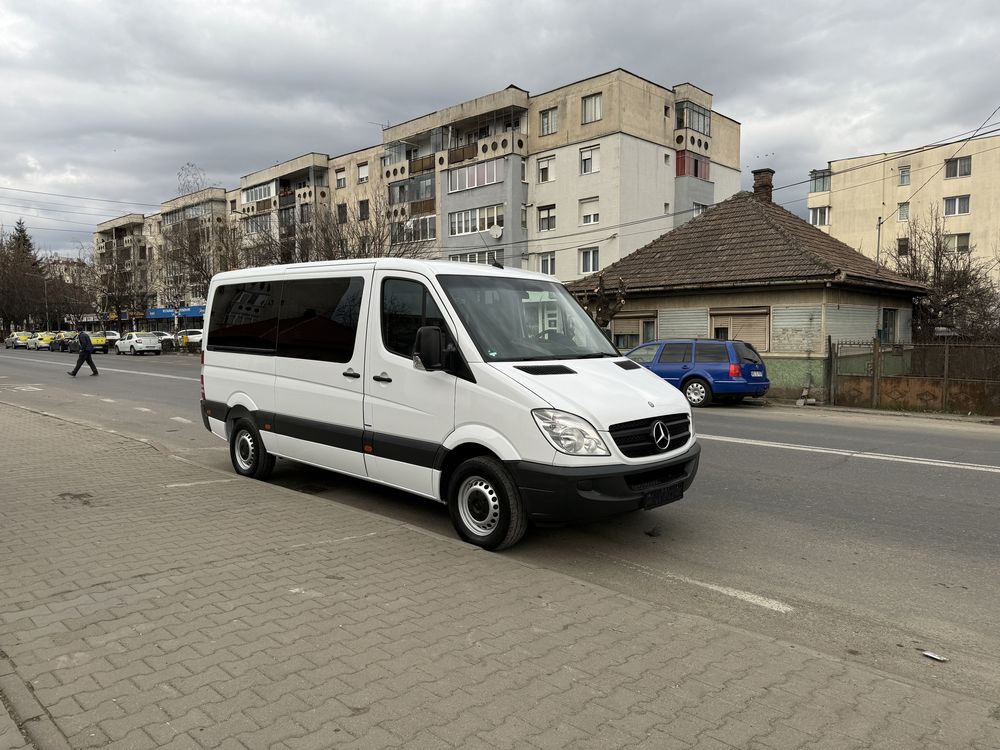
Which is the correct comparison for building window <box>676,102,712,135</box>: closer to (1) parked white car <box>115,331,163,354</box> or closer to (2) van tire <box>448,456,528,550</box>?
(1) parked white car <box>115,331,163,354</box>

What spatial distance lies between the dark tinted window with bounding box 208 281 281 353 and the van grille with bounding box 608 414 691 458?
3.90m

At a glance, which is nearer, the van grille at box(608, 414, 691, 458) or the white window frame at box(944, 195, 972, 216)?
the van grille at box(608, 414, 691, 458)

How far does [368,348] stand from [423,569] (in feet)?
6.94

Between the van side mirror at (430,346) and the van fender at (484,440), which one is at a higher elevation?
the van side mirror at (430,346)

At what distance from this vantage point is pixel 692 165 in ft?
139

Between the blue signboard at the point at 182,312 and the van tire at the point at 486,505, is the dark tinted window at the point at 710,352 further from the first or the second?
the blue signboard at the point at 182,312

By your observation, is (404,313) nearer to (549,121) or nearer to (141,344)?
(549,121)

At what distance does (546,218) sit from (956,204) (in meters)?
28.6

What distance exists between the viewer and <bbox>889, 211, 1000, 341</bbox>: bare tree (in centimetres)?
2088

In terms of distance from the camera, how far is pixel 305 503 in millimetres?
6277

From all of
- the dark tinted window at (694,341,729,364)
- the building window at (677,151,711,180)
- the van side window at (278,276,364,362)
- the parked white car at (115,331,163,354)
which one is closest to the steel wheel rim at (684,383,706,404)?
the dark tinted window at (694,341,729,364)

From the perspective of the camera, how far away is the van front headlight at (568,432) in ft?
15.5

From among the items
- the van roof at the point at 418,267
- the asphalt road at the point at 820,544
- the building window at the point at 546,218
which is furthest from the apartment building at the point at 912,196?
the van roof at the point at 418,267

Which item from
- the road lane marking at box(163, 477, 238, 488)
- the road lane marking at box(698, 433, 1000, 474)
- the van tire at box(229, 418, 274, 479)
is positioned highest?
the van tire at box(229, 418, 274, 479)
